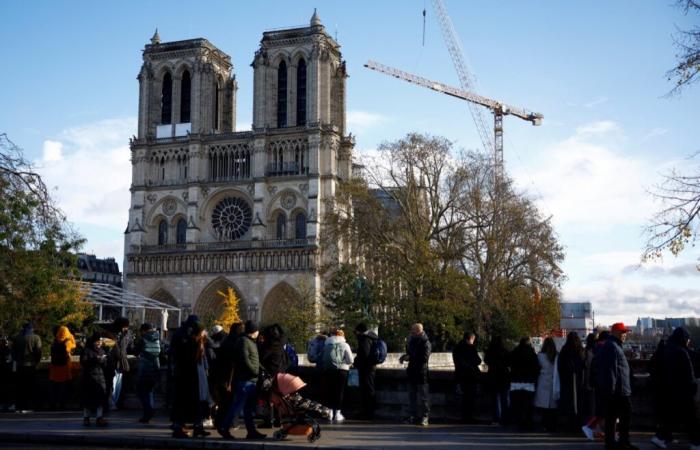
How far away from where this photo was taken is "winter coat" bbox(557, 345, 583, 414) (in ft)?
40.1

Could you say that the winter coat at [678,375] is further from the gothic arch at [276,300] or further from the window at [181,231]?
the window at [181,231]

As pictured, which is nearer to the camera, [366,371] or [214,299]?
[366,371]

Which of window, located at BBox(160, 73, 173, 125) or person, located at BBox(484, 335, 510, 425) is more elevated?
window, located at BBox(160, 73, 173, 125)

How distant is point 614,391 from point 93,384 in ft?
23.8

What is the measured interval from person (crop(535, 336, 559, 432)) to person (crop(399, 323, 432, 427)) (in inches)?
64.9

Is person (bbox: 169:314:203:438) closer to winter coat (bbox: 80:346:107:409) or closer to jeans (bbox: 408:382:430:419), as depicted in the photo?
winter coat (bbox: 80:346:107:409)

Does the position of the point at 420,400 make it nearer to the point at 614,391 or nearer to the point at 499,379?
the point at 499,379

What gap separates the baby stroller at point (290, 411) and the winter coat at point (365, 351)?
186 cm

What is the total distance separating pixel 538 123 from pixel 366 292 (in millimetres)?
50523

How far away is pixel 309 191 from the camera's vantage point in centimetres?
5756

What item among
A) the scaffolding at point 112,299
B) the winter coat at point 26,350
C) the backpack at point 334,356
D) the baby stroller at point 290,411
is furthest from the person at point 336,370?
the scaffolding at point 112,299

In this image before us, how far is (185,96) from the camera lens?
208 ft

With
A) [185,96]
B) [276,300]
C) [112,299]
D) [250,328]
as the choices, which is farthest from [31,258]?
[185,96]

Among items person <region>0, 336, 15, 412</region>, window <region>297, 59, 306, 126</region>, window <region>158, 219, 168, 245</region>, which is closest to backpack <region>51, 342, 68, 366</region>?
person <region>0, 336, 15, 412</region>
